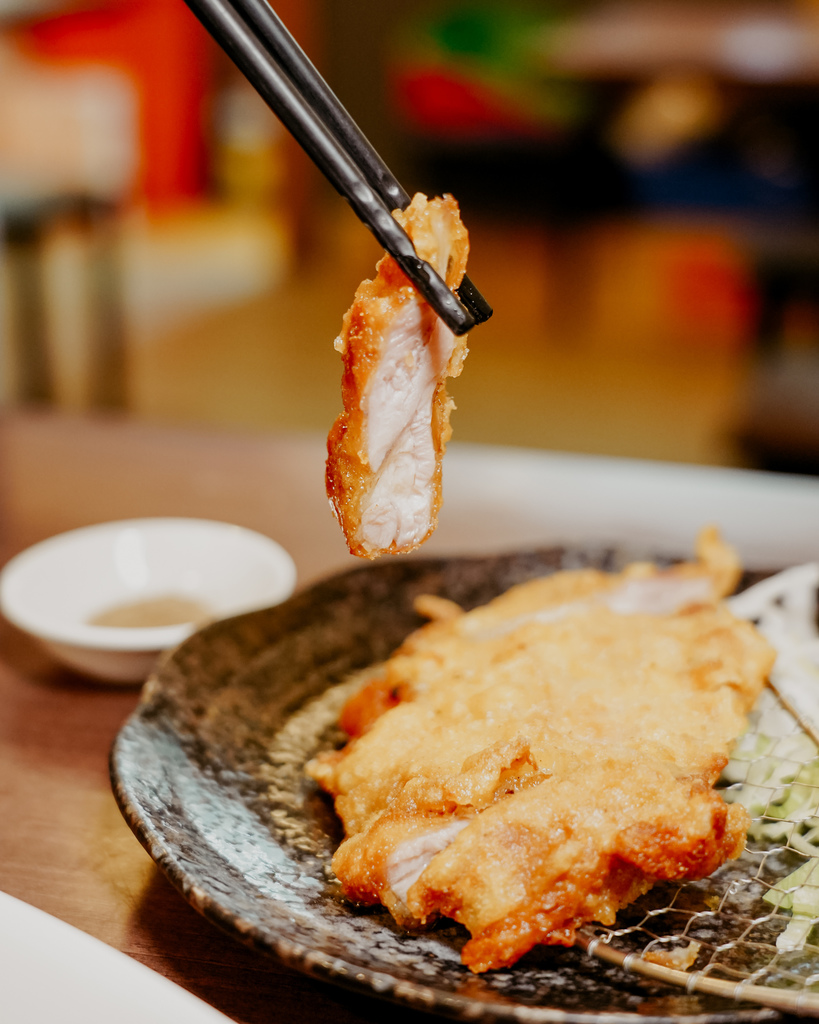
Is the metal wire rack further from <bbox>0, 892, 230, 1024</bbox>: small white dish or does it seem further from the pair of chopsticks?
the pair of chopsticks

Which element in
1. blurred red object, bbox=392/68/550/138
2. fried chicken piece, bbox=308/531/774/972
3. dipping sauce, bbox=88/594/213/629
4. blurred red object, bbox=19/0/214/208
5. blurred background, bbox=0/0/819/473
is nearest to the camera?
fried chicken piece, bbox=308/531/774/972

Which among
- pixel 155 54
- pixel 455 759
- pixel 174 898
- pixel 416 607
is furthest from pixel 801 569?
pixel 155 54

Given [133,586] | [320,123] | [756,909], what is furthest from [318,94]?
[133,586]

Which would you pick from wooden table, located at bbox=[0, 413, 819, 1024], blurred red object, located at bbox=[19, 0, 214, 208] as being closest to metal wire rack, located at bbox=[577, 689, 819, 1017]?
wooden table, located at bbox=[0, 413, 819, 1024]

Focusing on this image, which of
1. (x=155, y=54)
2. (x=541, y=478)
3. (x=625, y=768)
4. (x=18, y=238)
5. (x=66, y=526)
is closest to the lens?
(x=625, y=768)

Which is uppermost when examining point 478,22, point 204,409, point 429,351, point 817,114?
point 478,22

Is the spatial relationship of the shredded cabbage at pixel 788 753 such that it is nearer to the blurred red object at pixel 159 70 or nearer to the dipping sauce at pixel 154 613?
the dipping sauce at pixel 154 613

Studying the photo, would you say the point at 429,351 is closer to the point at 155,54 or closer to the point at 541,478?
the point at 541,478

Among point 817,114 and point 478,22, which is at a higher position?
point 478,22

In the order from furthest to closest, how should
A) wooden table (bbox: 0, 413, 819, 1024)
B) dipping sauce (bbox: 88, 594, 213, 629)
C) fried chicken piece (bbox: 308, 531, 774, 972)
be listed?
dipping sauce (bbox: 88, 594, 213, 629) < wooden table (bbox: 0, 413, 819, 1024) < fried chicken piece (bbox: 308, 531, 774, 972)
